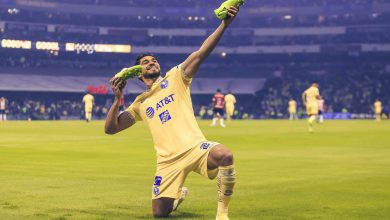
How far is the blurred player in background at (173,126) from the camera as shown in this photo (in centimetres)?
854

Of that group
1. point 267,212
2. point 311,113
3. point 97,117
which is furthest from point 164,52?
point 267,212

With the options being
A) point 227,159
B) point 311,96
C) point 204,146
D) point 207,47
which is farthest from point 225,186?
point 311,96

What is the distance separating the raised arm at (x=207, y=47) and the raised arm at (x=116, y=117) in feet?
2.71

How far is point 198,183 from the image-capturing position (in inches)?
533

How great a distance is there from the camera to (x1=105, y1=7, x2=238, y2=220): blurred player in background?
8.54 m

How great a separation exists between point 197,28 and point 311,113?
6211cm

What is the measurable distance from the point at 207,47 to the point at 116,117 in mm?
1518

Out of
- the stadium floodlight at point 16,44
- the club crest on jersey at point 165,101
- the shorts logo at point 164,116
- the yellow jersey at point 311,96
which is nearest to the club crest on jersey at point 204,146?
the shorts logo at point 164,116

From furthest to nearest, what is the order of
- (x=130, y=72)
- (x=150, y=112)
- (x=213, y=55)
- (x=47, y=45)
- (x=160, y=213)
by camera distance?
(x=213, y=55), (x=47, y=45), (x=150, y=112), (x=160, y=213), (x=130, y=72)

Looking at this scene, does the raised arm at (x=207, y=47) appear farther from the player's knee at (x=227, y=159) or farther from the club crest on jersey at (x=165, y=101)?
the player's knee at (x=227, y=159)

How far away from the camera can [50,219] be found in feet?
28.2

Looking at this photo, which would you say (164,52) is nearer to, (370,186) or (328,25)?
(328,25)

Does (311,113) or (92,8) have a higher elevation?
(92,8)

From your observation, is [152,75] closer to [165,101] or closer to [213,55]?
[165,101]
